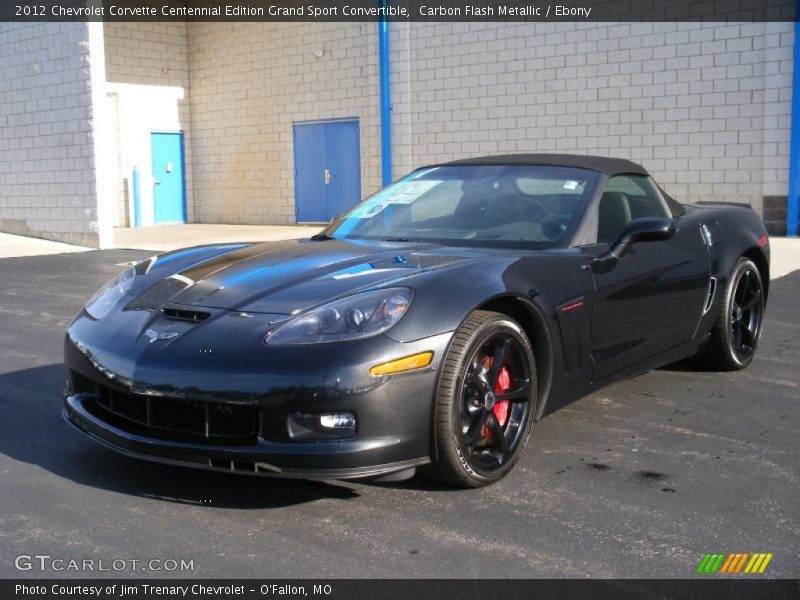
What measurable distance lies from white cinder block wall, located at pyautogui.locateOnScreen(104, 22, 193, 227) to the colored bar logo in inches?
742

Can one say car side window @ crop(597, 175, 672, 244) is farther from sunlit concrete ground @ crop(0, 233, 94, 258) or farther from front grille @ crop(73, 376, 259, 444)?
sunlit concrete ground @ crop(0, 233, 94, 258)

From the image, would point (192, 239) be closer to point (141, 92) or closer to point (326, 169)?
point (326, 169)

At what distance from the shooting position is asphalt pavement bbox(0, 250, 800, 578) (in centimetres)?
299

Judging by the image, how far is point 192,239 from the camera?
16.7 m

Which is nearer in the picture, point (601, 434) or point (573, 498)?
point (573, 498)

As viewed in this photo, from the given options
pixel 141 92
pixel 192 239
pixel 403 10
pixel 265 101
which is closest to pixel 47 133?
pixel 192 239

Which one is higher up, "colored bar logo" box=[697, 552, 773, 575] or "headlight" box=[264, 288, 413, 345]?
"headlight" box=[264, 288, 413, 345]

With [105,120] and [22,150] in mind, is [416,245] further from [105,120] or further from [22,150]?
[22,150]

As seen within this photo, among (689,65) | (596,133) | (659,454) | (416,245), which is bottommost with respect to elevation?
(659,454)

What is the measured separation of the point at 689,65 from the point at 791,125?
185 cm

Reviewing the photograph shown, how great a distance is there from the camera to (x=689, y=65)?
Answer: 14.6 metres

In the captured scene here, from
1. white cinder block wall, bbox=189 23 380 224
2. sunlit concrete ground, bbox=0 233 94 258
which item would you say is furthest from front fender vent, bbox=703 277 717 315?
white cinder block wall, bbox=189 23 380 224

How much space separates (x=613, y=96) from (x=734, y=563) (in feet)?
43.5
